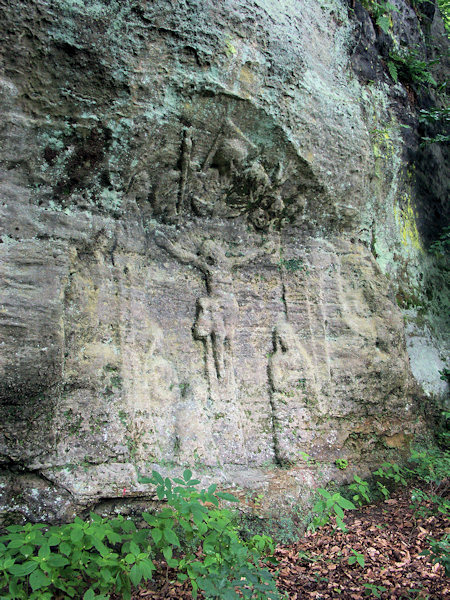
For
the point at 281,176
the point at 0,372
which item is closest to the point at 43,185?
the point at 0,372

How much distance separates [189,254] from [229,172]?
0.87 metres

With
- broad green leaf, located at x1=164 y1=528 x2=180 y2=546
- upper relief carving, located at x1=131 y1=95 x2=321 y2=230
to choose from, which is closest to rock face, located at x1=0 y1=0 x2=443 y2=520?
upper relief carving, located at x1=131 y1=95 x2=321 y2=230

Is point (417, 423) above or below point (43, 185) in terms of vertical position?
below

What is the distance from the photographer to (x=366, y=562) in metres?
3.71

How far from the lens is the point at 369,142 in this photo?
554 centimetres

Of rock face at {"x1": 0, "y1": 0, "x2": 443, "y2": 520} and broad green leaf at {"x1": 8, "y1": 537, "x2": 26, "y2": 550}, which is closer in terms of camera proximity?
broad green leaf at {"x1": 8, "y1": 537, "x2": 26, "y2": 550}

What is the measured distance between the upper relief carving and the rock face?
2 cm

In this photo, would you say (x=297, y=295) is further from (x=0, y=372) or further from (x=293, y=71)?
(x=0, y=372)

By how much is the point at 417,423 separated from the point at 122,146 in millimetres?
4169

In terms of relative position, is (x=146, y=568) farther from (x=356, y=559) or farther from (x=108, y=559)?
(x=356, y=559)

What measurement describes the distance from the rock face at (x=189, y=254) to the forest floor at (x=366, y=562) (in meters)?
0.50

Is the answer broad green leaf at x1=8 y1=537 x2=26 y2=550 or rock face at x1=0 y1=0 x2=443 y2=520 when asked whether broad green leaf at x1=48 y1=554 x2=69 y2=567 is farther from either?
rock face at x1=0 y1=0 x2=443 y2=520

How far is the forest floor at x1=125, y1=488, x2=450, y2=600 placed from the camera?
3281 mm

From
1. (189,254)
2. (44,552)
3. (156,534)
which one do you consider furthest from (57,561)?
(189,254)
